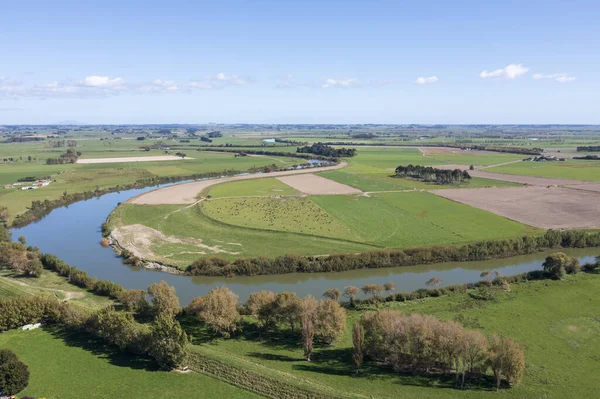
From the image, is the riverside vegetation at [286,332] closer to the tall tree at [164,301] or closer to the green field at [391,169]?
the tall tree at [164,301]

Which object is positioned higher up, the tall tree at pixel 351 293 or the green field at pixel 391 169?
the green field at pixel 391 169

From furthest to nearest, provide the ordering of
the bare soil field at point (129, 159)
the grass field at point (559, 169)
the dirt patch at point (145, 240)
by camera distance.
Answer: the bare soil field at point (129, 159) < the grass field at point (559, 169) < the dirt patch at point (145, 240)

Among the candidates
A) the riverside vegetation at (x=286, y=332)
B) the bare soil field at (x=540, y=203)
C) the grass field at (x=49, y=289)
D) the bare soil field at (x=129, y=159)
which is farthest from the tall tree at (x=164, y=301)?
the bare soil field at (x=129, y=159)

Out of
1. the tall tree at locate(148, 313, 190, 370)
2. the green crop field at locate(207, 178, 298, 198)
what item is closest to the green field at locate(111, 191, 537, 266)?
the green crop field at locate(207, 178, 298, 198)

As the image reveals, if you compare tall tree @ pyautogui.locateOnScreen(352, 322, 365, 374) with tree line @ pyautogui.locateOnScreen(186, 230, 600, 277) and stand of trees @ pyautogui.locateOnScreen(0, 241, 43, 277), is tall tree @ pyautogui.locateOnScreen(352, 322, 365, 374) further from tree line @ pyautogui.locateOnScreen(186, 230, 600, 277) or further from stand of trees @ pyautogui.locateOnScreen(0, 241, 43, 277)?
stand of trees @ pyautogui.locateOnScreen(0, 241, 43, 277)

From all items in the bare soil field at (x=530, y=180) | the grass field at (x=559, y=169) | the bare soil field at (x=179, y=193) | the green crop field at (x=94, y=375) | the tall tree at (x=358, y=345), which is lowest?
the green crop field at (x=94, y=375)

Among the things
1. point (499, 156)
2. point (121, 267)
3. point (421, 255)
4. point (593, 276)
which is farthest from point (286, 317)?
point (499, 156)

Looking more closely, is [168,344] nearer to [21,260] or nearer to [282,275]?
[282,275]

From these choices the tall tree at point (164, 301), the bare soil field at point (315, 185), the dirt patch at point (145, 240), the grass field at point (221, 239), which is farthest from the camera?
the bare soil field at point (315, 185)

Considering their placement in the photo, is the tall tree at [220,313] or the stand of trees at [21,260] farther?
the stand of trees at [21,260]
